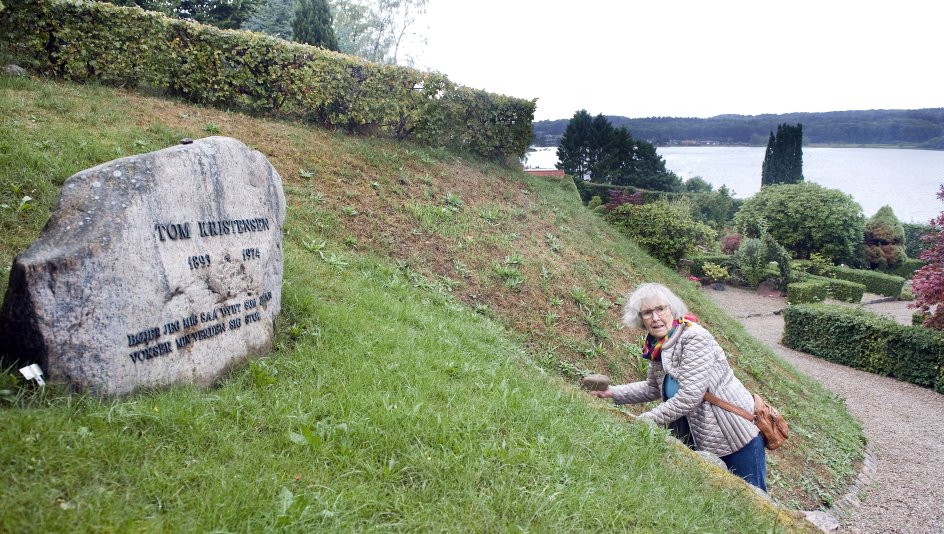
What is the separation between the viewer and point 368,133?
1130cm

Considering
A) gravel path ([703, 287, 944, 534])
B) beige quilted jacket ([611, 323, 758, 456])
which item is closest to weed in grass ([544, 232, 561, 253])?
gravel path ([703, 287, 944, 534])

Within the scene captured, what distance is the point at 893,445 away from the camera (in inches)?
328

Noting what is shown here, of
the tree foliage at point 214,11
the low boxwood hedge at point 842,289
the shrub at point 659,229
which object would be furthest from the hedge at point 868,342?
the tree foliage at point 214,11

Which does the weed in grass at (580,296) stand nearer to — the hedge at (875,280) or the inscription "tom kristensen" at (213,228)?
the inscription "tom kristensen" at (213,228)

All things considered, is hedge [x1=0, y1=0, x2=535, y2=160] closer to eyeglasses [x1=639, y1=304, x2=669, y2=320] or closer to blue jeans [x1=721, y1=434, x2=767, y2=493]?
eyeglasses [x1=639, y1=304, x2=669, y2=320]

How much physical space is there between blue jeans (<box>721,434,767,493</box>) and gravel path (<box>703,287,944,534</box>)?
7.10 feet

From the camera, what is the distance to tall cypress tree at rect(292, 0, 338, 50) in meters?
20.2

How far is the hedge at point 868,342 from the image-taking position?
11109mm

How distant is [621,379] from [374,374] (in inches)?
154

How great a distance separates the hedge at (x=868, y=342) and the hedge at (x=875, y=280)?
10.9 meters

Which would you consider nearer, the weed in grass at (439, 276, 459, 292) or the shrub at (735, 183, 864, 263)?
the weed in grass at (439, 276, 459, 292)

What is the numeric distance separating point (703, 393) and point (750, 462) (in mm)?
694

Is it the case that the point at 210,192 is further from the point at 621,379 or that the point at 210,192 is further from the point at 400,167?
the point at 400,167

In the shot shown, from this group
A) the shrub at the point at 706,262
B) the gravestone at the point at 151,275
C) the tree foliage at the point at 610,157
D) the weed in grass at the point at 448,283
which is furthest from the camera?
the tree foliage at the point at 610,157
